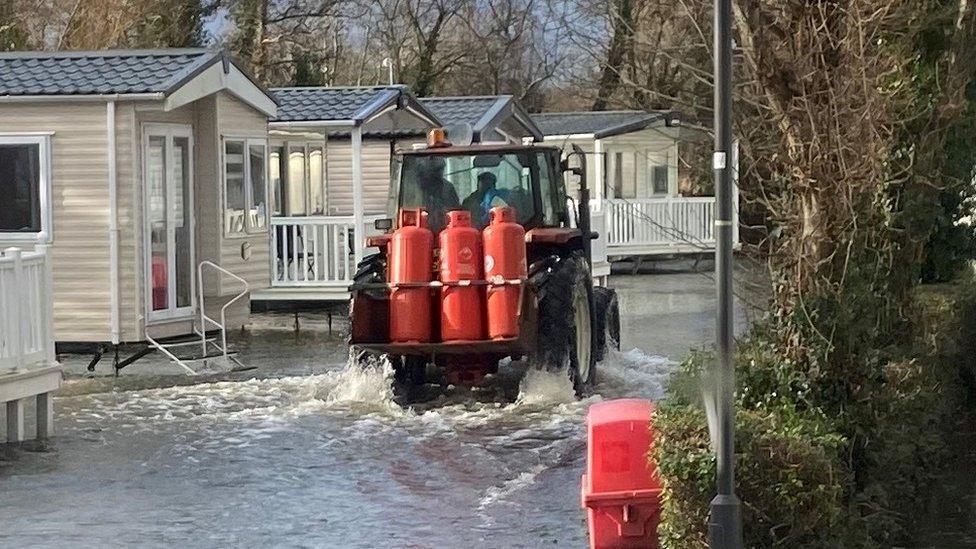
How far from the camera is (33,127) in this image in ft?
56.8

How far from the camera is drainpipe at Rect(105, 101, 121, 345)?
17109 millimetres

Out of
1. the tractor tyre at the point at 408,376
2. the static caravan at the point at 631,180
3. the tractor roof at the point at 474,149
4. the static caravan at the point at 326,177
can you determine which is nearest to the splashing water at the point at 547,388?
the tractor tyre at the point at 408,376

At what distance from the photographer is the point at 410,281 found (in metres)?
14.3

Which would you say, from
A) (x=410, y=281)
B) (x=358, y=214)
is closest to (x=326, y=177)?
(x=358, y=214)

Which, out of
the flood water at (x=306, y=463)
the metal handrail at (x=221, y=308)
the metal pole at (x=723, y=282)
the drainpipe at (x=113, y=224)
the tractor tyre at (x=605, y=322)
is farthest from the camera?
the metal handrail at (x=221, y=308)

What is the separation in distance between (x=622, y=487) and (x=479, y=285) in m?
6.49

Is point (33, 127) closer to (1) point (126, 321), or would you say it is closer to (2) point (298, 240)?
(1) point (126, 321)

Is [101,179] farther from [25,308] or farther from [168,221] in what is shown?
[25,308]

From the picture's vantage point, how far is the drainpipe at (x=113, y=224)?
17109 mm

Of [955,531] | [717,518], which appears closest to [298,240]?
[955,531]

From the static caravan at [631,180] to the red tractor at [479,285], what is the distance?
16791 mm

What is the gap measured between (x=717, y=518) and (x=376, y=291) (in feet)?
25.6

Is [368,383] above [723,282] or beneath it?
beneath

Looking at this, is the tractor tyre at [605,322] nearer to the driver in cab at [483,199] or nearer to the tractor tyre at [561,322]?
the tractor tyre at [561,322]
